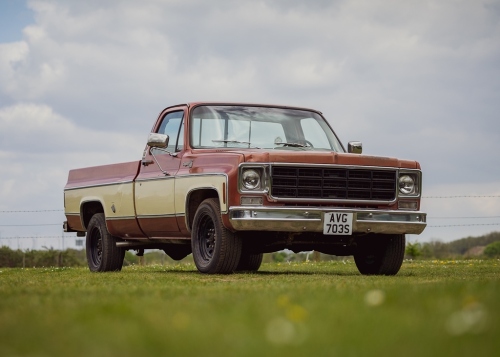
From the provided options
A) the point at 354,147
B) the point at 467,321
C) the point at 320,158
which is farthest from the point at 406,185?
the point at 467,321

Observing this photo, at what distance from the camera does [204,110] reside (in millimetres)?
12641

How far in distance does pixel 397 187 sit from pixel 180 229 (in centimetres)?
275

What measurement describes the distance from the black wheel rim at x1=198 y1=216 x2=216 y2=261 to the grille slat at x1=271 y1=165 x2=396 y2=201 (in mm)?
1008

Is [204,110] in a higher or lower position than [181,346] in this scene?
higher

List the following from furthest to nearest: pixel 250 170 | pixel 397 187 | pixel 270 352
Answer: pixel 397 187 < pixel 250 170 < pixel 270 352

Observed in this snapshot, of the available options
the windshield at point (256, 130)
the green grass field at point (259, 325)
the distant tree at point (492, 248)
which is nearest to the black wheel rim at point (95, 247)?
the windshield at point (256, 130)

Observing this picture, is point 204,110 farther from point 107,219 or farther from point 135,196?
point 107,219

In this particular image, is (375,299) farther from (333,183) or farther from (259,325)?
(333,183)

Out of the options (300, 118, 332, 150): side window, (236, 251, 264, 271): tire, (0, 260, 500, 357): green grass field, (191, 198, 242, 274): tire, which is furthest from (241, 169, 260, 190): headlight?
(0, 260, 500, 357): green grass field

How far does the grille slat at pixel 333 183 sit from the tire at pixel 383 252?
2.58 ft

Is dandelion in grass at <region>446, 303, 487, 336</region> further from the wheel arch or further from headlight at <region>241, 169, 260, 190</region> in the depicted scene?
the wheel arch

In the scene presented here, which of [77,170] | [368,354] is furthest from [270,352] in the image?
[77,170]

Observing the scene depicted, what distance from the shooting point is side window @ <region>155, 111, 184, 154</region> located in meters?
12.7

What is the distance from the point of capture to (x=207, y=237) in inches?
470
